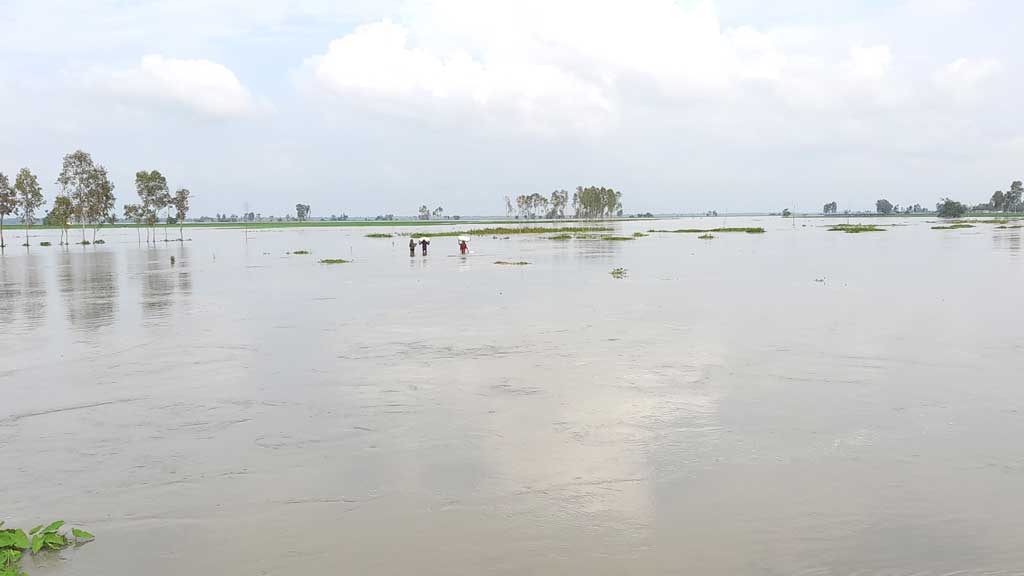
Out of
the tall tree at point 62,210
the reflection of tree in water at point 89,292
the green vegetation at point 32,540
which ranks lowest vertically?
the green vegetation at point 32,540

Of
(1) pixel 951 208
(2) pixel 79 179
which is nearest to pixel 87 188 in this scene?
(2) pixel 79 179

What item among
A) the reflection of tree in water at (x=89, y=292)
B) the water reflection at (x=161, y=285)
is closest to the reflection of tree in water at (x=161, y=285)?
the water reflection at (x=161, y=285)

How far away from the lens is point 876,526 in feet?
24.9

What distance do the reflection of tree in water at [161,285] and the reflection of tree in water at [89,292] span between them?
1196mm

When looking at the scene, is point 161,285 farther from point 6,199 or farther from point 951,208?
point 951,208

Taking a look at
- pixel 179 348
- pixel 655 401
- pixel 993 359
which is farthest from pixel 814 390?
pixel 179 348

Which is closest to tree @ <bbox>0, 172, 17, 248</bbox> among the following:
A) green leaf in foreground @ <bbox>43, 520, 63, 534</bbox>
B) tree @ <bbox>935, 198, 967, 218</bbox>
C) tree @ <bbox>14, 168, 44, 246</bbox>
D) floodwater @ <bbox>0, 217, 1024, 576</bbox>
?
tree @ <bbox>14, 168, 44, 246</bbox>

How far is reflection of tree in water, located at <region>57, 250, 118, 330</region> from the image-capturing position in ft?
76.5

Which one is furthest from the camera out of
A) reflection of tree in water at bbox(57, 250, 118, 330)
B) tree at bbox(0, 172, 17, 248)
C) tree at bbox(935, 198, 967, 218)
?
tree at bbox(935, 198, 967, 218)

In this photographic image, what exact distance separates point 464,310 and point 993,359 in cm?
1536

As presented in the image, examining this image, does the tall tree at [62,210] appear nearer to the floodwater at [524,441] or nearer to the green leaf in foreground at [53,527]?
the floodwater at [524,441]

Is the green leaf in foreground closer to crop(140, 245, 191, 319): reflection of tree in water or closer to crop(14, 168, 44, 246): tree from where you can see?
crop(140, 245, 191, 319): reflection of tree in water

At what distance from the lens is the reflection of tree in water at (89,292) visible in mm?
23312

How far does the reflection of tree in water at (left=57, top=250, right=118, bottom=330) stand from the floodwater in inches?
23.4
